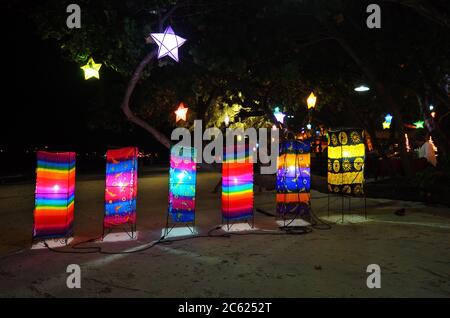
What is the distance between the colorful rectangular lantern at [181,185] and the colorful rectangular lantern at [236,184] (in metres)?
0.76

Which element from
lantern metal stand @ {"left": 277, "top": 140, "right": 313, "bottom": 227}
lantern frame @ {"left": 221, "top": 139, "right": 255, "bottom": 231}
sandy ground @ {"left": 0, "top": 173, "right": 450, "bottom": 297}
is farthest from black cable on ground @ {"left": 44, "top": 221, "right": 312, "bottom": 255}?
lantern metal stand @ {"left": 277, "top": 140, "right": 313, "bottom": 227}

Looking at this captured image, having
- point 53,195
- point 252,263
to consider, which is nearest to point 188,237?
point 252,263

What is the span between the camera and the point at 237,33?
37.4 feet

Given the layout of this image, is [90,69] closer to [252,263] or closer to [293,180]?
[293,180]

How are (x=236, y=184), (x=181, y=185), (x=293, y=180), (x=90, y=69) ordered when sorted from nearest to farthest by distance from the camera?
(x=181, y=185)
(x=90, y=69)
(x=236, y=184)
(x=293, y=180)

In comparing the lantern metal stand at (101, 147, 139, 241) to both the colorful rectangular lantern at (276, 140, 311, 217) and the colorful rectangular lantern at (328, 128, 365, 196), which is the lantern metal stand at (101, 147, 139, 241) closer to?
the colorful rectangular lantern at (276, 140, 311, 217)

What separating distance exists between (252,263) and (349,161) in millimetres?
4828

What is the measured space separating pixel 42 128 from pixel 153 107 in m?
15.3

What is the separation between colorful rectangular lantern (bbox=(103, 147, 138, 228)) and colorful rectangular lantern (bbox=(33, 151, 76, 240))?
756 mm

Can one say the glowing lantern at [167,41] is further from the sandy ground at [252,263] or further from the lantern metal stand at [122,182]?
the sandy ground at [252,263]

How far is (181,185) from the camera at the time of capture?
29.6 feet

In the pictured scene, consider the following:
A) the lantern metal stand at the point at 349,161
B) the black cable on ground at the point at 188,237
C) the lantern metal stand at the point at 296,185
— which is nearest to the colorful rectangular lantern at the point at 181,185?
the black cable on ground at the point at 188,237
